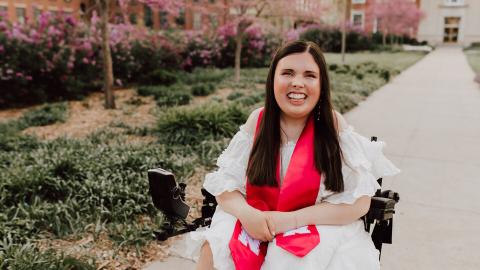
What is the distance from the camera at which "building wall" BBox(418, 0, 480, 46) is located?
48.3 metres

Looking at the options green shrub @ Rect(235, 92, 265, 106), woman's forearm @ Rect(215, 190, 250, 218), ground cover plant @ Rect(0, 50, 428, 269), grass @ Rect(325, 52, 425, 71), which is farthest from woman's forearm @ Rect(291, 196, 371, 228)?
grass @ Rect(325, 52, 425, 71)

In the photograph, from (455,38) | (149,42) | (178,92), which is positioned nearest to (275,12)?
(149,42)

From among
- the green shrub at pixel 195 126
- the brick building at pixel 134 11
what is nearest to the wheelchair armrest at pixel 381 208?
the green shrub at pixel 195 126

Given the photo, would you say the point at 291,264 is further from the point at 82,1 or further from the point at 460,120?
the point at 82,1

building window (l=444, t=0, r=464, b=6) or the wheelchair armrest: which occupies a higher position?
building window (l=444, t=0, r=464, b=6)

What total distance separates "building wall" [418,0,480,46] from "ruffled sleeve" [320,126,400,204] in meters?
51.4

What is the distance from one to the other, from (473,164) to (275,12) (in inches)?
298

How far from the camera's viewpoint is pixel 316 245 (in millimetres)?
1737

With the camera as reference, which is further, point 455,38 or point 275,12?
point 455,38

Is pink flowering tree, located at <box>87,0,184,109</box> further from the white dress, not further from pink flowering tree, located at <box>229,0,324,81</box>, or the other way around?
the white dress

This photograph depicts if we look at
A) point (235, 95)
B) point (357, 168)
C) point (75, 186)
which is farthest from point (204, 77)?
point (357, 168)

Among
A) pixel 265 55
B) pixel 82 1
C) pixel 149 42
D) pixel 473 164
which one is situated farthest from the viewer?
pixel 82 1

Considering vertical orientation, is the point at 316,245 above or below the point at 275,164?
below

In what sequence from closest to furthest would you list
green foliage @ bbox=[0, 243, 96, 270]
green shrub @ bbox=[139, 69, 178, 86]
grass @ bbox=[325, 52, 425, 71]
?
green foliage @ bbox=[0, 243, 96, 270], green shrub @ bbox=[139, 69, 178, 86], grass @ bbox=[325, 52, 425, 71]
